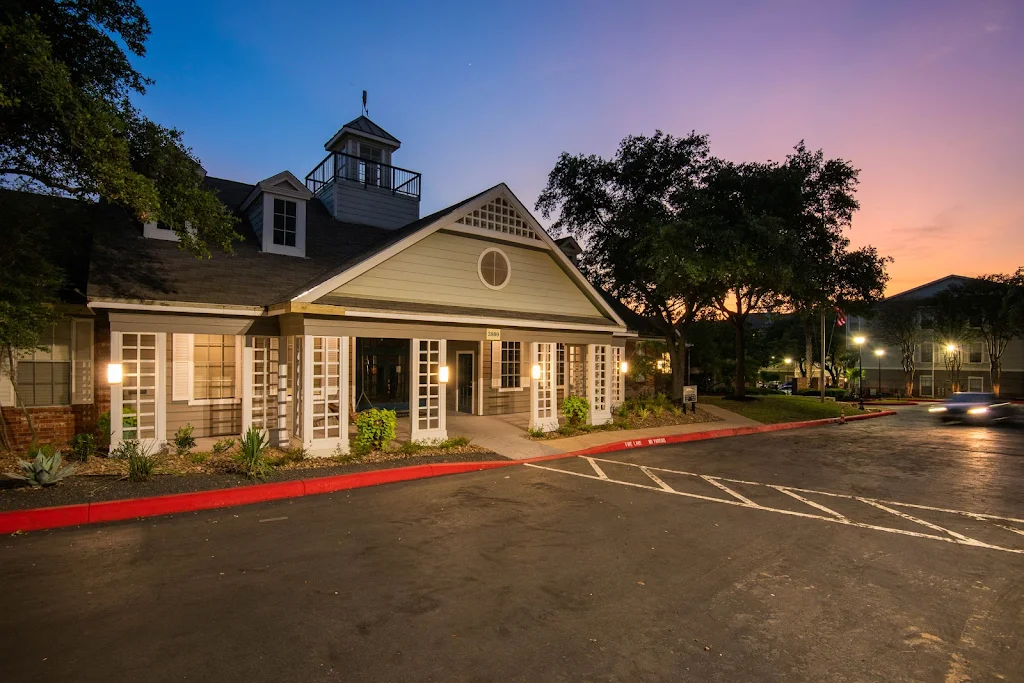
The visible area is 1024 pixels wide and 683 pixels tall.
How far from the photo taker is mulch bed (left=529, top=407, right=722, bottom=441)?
14906mm

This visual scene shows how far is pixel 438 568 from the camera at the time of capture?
18.5 ft

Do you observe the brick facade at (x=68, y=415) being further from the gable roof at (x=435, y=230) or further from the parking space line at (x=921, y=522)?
the parking space line at (x=921, y=522)

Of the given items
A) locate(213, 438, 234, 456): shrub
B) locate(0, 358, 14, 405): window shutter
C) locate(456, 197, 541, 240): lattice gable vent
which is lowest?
locate(213, 438, 234, 456): shrub

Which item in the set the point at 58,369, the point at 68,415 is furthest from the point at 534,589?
the point at 58,369

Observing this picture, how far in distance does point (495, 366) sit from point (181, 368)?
8.85 m

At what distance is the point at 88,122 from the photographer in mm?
7699

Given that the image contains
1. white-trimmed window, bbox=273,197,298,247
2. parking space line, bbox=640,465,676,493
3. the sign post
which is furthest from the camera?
the sign post

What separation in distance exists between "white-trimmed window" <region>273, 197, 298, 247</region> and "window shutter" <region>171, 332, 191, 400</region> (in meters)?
3.74

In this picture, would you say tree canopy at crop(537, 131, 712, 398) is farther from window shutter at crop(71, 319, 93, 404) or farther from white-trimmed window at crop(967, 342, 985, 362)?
white-trimmed window at crop(967, 342, 985, 362)

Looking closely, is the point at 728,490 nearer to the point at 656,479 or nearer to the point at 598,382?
the point at 656,479

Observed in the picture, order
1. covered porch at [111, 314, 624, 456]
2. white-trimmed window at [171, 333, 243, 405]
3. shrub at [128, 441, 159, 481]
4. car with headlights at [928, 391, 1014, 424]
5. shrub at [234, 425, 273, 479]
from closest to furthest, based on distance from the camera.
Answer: shrub at [128, 441, 159, 481]
shrub at [234, 425, 273, 479]
covered porch at [111, 314, 624, 456]
white-trimmed window at [171, 333, 243, 405]
car with headlights at [928, 391, 1014, 424]

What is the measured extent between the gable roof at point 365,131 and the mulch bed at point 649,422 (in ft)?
44.3

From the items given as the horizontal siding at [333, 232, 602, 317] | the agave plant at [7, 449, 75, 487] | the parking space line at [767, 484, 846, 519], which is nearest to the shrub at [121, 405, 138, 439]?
the agave plant at [7, 449, 75, 487]

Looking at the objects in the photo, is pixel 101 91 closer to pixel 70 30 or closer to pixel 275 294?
pixel 70 30
